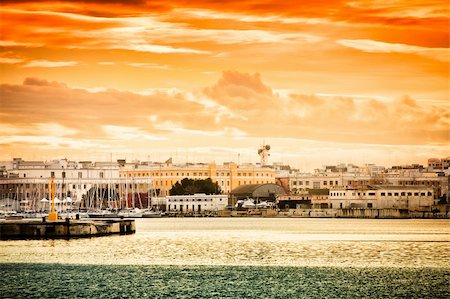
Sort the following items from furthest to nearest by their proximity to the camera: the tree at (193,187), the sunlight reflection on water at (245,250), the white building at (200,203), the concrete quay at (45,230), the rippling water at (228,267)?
the tree at (193,187), the white building at (200,203), the concrete quay at (45,230), the sunlight reflection on water at (245,250), the rippling water at (228,267)

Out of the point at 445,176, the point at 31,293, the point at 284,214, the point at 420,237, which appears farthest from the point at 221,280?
the point at 445,176

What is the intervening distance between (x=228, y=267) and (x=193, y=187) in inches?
3602

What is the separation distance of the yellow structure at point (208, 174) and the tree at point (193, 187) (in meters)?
11.1

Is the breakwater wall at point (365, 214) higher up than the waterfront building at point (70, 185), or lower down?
lower down

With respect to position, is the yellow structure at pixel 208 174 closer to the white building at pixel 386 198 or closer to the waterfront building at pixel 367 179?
the waterfront building at pixel 367 179

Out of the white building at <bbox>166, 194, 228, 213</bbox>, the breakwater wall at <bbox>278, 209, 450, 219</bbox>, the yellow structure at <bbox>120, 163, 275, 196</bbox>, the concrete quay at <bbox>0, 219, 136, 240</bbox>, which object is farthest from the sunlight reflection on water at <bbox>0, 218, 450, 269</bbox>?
the yellow structure at <bbox>120, 163, 275, 196</bbox>

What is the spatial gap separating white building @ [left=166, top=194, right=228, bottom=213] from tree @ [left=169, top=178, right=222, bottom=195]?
300 cm

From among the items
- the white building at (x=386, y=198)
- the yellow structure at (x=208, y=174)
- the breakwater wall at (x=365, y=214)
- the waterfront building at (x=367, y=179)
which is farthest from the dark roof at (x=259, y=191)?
the white building at (x=386, y=198)

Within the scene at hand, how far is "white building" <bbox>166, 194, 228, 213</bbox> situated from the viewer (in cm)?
13038

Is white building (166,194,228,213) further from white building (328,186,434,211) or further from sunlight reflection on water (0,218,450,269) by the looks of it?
sunlight reflection on water (0,218,450,269)

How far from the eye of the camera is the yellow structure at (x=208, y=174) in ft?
497

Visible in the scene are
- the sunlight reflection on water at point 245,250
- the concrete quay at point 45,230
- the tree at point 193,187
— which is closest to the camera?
the sunlight reflection on water at point 245,250

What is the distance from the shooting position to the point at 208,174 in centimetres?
15262

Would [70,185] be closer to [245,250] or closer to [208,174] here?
[208,174]
